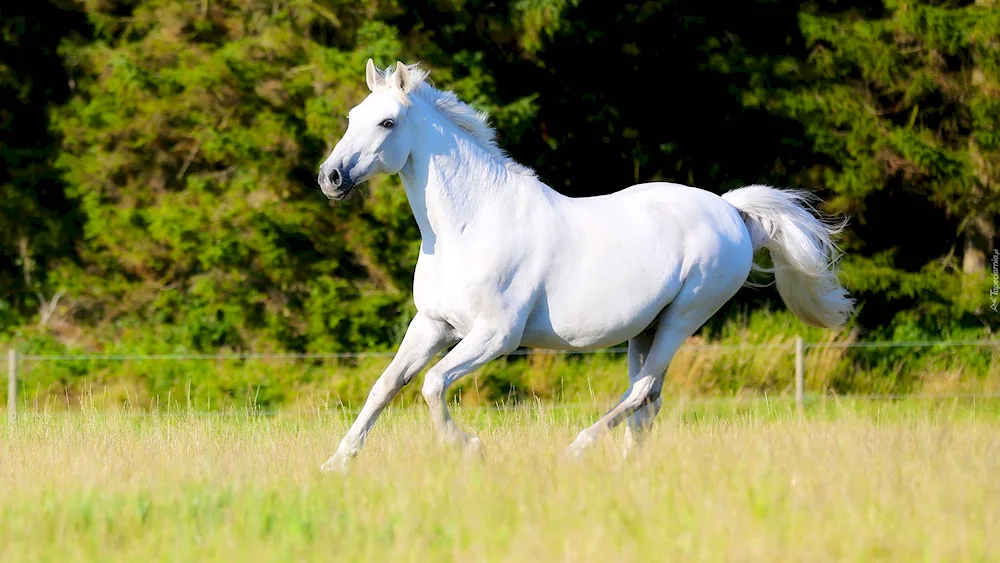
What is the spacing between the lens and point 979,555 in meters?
3.96

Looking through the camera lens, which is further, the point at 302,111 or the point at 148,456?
the point at 302,111

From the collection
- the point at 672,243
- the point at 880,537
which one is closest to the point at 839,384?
the point at 672,243

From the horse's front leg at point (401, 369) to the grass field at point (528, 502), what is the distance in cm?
18

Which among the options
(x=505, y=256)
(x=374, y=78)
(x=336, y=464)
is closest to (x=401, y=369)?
(x=336, y=464)

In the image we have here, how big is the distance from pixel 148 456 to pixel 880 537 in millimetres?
3840

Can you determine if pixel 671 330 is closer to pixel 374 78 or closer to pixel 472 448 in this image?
pixel 472 448

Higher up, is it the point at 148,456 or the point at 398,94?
the point at 398,94

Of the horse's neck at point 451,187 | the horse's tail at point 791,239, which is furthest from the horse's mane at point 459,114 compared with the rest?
the horse's tail at point 791,239

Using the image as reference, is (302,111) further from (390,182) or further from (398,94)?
(398,94)

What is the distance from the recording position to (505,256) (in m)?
6.33

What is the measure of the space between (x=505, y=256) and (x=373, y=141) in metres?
0.84

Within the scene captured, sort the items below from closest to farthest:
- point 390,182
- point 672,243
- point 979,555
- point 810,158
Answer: point 979,555 < point 672,243 < point 390,182 < point 810,158

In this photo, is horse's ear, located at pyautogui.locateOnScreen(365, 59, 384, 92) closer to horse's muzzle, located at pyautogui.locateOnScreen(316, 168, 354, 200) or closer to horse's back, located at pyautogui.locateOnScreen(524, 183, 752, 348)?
horse's muzzle, located at pyautogui.locateOnScreen(316, 168, 354, 200)

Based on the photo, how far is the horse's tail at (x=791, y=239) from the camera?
7.58 metres
